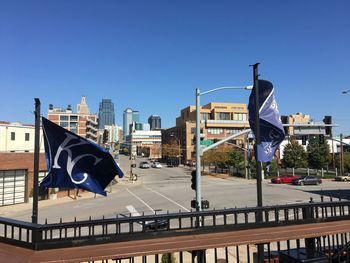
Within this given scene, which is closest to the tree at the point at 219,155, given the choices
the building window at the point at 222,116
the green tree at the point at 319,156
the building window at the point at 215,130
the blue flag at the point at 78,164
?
the green tree at the point at 319,156

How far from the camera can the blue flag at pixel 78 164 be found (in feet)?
21.3

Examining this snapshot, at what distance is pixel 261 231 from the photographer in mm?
4629

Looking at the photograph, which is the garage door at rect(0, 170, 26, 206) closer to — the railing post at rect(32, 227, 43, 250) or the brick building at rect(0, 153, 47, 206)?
the brick building at rect(0, 153, 47, 206)

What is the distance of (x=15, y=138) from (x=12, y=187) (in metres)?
17.3

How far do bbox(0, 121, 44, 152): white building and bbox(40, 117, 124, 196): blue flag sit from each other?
1572 inches

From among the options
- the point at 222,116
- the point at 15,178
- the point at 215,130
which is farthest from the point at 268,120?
the point at 222,116

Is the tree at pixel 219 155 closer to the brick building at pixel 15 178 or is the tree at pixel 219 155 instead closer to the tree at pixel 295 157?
the tree at pixel 295 157

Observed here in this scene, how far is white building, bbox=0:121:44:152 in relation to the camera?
4519cm

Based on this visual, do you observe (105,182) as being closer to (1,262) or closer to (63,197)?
(1,262)

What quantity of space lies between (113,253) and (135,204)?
86.4ft

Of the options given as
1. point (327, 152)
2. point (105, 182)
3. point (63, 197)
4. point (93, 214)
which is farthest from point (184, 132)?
point (105, 182)

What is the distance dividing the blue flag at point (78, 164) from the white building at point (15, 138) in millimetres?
39926

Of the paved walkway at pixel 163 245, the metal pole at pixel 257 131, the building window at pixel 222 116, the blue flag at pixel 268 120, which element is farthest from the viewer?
the building window at pixel 222 116

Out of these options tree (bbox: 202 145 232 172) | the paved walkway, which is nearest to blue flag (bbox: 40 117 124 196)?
the paved walkway
